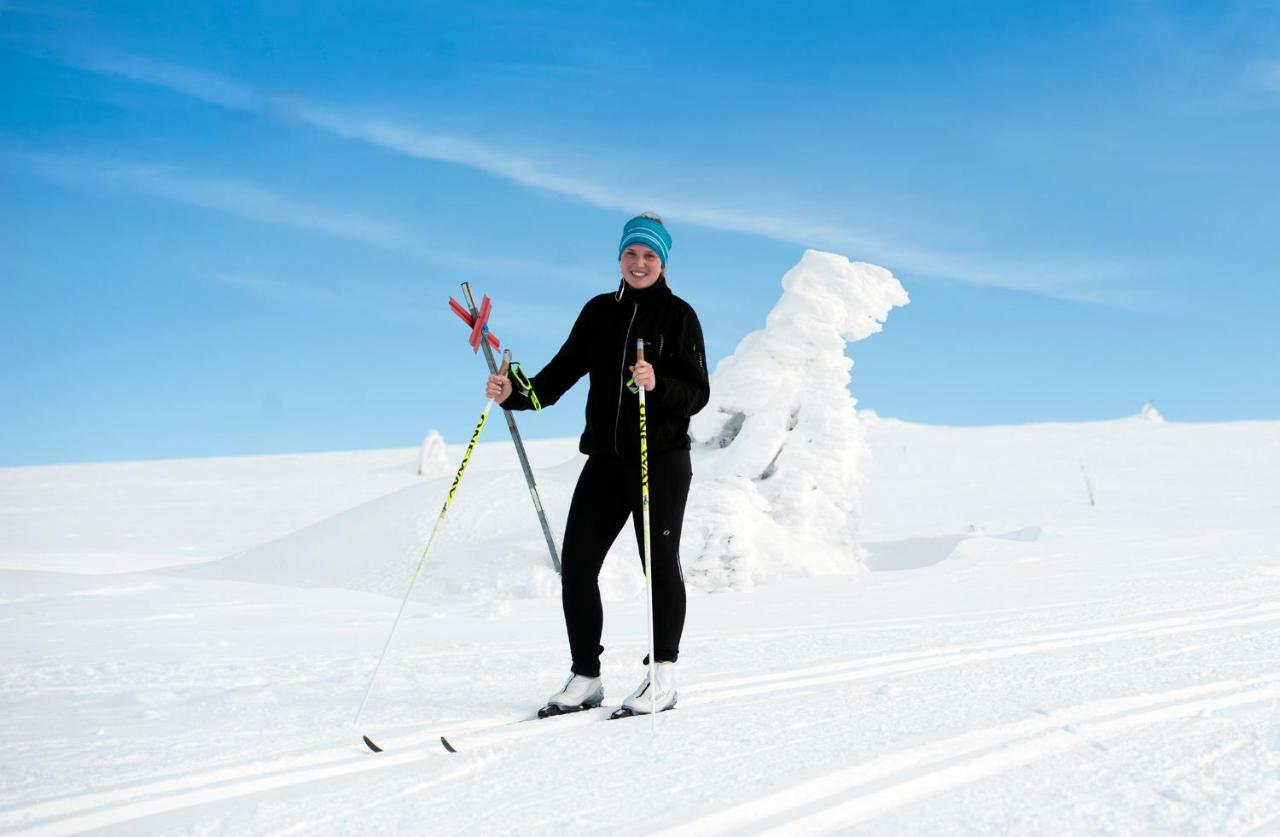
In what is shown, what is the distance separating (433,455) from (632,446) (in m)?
27.2

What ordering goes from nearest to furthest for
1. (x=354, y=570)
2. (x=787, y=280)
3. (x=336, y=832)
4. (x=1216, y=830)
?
1. (x=1216, y=830)
2. (x=336, y=832)
3. (x=354, y=570)
4. (x=787, y=280)

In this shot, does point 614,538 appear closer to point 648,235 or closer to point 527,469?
point 648,235

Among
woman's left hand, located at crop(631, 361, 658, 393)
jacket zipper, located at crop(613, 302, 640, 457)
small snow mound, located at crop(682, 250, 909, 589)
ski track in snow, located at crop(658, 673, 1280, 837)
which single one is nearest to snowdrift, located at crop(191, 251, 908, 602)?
small snow mound, located at crop(682, 250, 909, 589)

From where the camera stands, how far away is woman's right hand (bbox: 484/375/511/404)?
4.39 metres

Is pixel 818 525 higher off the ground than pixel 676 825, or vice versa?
pixel 818 525

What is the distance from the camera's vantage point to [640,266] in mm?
4312

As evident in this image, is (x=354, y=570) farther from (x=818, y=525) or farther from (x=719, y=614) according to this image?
(x=818, y=525)

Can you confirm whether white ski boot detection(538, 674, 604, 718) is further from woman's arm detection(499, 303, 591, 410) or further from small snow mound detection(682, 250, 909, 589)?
small snow mound detection(682, 250, 909, 589)

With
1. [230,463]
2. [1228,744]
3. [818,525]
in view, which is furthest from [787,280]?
[230,463]

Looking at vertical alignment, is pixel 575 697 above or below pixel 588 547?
below

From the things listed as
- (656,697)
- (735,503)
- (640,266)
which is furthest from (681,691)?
(735,503)

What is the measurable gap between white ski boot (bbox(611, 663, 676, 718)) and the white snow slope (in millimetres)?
85

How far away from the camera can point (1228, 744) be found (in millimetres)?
3277

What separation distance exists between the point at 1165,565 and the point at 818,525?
3381 millimetres
